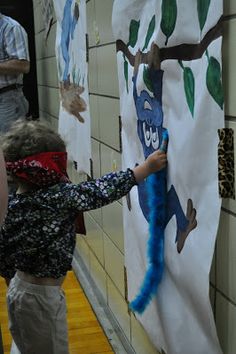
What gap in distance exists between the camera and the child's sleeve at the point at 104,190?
4.28 feet

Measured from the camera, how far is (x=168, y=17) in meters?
1.11

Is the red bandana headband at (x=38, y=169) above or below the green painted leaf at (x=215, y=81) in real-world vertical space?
below

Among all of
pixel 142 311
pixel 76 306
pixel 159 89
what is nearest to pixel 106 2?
pixel 159 89

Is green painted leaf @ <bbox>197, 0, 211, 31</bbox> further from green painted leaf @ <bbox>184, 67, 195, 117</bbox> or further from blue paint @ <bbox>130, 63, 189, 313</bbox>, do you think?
blue paint @ <bbox>130, 63, 189, 313</bbox>

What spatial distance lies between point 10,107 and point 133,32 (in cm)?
182

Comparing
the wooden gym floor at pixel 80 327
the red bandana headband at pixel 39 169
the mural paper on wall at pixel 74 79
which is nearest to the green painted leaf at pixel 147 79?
the red bandana headband at pixel 39 169

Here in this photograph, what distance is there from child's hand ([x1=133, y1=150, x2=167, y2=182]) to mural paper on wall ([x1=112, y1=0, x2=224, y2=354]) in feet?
0.10

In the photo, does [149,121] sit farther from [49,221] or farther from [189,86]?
[49,221]

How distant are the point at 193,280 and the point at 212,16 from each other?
52 centimetres

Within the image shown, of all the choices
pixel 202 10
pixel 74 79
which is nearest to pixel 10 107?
pixel 74 79

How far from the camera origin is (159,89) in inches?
47.6

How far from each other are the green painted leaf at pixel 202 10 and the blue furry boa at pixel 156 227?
327 millimetres

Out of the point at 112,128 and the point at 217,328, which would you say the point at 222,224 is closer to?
the point at 217,328

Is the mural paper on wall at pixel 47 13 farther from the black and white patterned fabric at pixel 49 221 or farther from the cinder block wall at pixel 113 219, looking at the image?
the black and white patterned fabric at pixel 49 221
